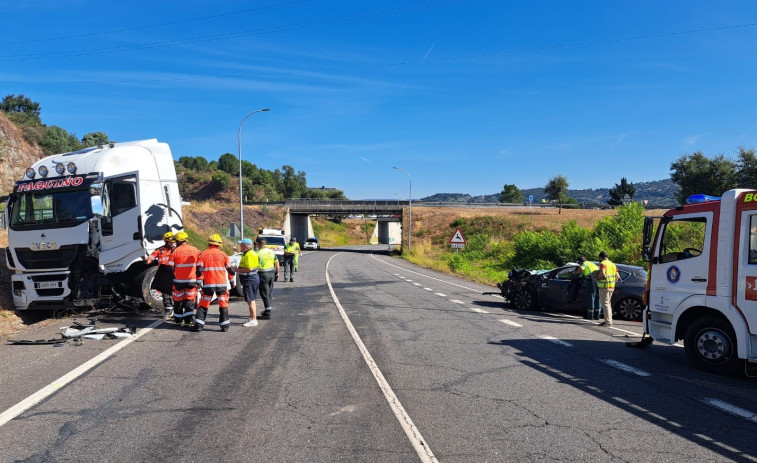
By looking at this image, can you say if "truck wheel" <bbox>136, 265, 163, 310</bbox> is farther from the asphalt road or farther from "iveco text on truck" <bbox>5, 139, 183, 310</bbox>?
the asphalt road

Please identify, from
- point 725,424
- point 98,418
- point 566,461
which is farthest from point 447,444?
point 98,418

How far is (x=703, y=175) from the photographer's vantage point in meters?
55.1

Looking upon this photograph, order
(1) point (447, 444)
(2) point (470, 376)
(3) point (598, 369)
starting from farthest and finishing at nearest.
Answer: (3) point (598, 369) < (2) point (470, 376) < (1) point (447, 444)

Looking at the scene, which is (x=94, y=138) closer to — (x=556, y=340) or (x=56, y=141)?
(x=56, y=141)

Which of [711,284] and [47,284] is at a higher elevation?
[711,284]

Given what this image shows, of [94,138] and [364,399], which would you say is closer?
[364,399]

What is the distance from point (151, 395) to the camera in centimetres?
593

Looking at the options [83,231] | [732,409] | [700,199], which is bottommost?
[732,409]

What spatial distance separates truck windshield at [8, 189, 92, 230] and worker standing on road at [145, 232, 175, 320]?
5.16ft

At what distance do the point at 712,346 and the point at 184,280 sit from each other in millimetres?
8685

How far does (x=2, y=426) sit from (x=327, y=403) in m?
3.03

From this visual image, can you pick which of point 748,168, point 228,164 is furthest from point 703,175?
point 228,164

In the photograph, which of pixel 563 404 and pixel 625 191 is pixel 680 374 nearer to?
pixel 563 404

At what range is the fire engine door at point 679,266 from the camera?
24.7 ft
